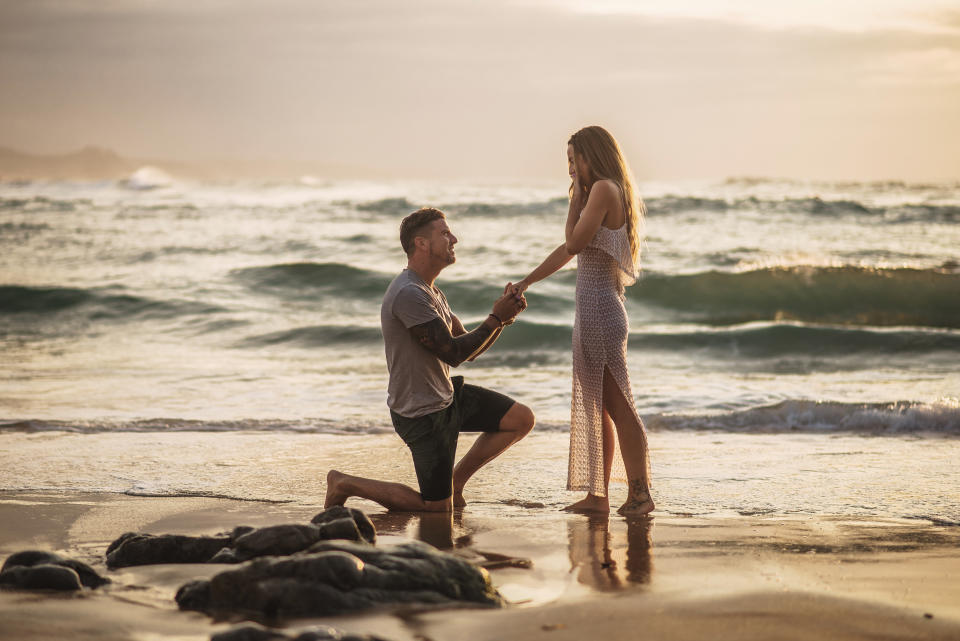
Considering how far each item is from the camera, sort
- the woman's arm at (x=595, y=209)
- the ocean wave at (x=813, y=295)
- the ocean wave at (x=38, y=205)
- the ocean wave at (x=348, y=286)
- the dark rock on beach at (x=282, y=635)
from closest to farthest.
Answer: the dark rock on beach at (x=282, y=635)
the woman's arm at (x=595, y=209)
the ocean wave at (x=813, y=295)
the ocean wave at (x=348, y=286)
the ocean wave at (x=38, y=205)

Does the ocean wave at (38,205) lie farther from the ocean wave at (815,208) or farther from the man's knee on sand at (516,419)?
the man's knee on sand at (516,419)

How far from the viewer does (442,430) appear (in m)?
5.14

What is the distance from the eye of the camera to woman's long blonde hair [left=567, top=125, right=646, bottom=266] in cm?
525

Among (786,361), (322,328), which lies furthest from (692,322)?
(322,328)

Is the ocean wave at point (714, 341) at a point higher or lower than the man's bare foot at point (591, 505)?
higher

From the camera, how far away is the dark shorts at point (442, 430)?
513 centimetres

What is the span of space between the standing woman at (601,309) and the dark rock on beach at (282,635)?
8.12ft

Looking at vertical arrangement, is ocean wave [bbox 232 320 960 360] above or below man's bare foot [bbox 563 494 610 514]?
above

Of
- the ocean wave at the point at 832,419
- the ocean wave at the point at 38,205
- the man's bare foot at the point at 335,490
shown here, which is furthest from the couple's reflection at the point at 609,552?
the ocean wave at the point at 38,205

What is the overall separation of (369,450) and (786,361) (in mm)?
7094

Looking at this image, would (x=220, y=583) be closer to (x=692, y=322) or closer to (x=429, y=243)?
(x=429, y=243)

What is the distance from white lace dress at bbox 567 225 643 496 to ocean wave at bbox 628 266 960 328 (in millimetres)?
12402

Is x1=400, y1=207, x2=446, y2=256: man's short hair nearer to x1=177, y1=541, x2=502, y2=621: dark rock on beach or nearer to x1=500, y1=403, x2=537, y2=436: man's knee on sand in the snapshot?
x1=500, y1=403, x2=537, y2=436: man's knee on sand

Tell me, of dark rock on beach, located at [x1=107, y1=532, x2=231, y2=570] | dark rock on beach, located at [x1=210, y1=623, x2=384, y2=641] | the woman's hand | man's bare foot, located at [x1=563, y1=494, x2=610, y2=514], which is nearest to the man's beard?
the woman's hand
